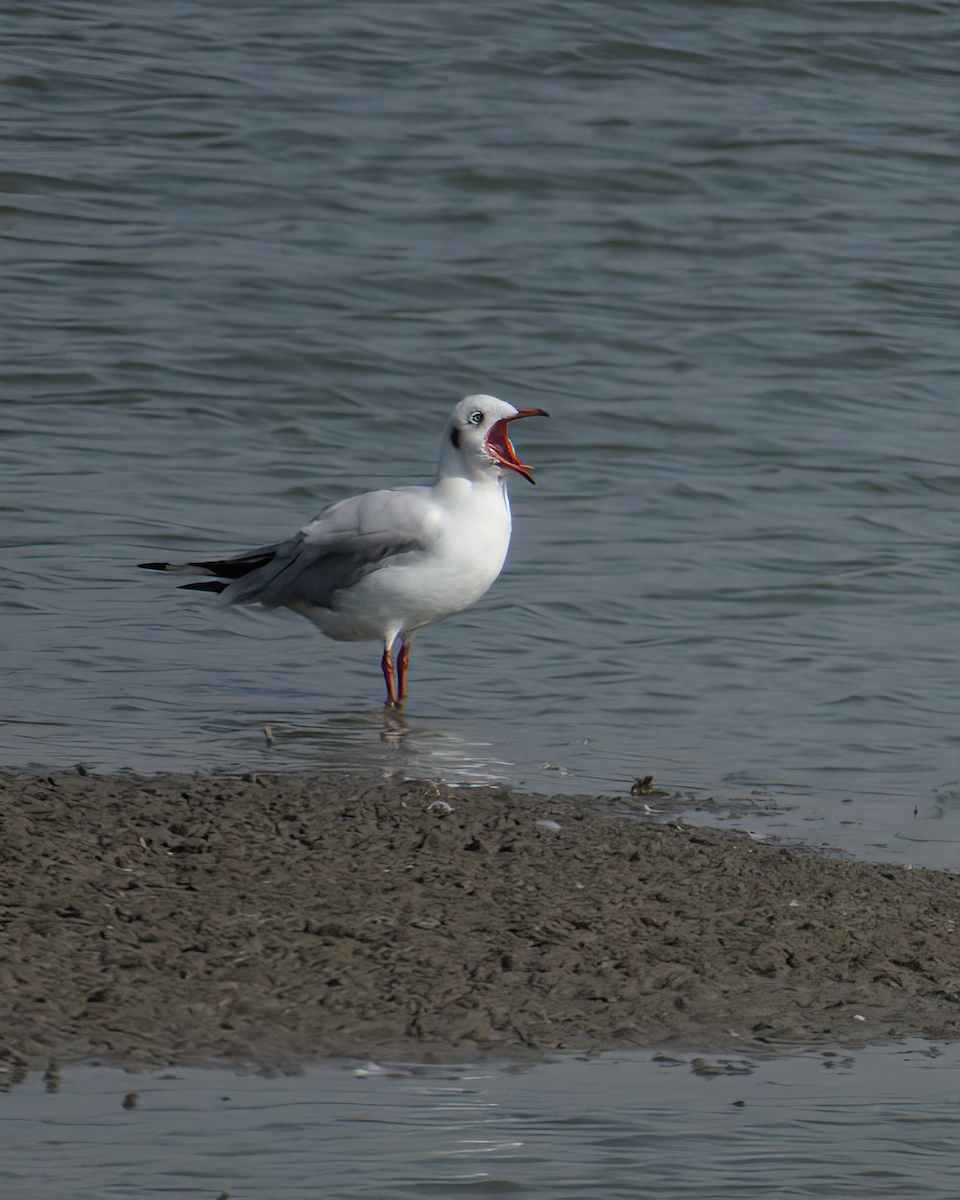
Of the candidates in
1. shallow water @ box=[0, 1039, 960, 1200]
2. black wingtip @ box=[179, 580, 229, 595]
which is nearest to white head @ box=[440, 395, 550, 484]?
black wingtip @ box=[179, 580, 229, 595]

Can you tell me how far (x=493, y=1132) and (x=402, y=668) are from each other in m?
3.75

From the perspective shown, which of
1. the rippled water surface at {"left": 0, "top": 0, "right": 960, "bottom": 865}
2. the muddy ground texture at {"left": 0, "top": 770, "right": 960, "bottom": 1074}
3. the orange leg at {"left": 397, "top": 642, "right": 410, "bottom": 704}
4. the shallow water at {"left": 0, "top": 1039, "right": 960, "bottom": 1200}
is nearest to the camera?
the shallow water at {"left": 0, "top": 1039, "right": 960, "bottom": 1200}

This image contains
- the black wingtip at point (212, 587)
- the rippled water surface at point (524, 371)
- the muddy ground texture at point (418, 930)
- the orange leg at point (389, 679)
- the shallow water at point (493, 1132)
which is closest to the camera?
the shallow water at point (493, 1132)

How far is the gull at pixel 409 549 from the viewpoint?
258 inches

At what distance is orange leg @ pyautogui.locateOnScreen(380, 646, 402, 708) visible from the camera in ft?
21.8

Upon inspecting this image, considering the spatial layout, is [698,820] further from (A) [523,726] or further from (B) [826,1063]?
(B) [826,1063]

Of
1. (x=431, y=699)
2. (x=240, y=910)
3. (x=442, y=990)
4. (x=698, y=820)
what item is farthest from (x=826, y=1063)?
(x=431, y=699)

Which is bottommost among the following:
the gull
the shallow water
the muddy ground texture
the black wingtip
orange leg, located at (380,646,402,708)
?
the shallow water

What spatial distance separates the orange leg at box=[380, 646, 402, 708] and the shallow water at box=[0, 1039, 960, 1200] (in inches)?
127

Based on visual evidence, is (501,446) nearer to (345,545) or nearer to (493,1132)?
(345,545)

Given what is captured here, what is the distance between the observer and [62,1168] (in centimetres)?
288

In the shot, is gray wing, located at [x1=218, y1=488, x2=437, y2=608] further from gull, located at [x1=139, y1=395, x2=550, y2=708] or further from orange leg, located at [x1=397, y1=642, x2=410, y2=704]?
orange leg, located at [x1=397, y1=642, x2=410, y2=704]

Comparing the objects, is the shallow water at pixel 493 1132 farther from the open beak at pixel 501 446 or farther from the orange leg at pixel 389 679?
the open beak at pixel 501 446

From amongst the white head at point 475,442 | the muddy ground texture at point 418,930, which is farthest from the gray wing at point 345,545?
the muddy ground texture at point 418,930
